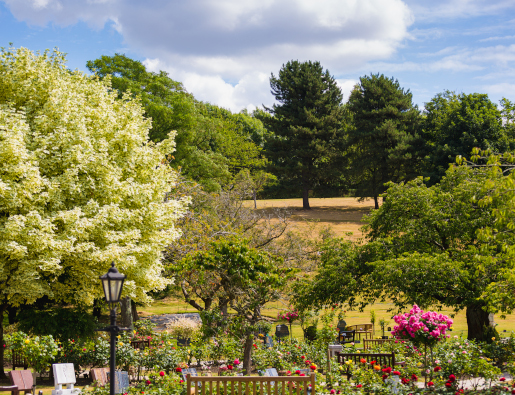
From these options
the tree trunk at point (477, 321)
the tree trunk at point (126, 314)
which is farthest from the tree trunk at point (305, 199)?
the tree trunk at point (477, 321)

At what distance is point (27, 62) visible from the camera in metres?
13.2

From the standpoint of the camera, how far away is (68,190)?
1254 cm

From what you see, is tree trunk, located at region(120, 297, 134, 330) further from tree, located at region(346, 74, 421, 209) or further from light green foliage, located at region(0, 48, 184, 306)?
tree, located at region(346, 74, 421, 209)

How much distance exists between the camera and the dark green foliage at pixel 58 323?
42.3 ft

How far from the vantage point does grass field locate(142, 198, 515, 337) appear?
21.9m

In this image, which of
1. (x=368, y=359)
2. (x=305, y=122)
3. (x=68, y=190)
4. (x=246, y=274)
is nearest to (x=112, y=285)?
(x=246, y=274)

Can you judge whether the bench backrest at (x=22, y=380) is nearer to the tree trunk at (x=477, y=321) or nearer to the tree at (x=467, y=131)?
the tree trunk at (x=477, y=321)

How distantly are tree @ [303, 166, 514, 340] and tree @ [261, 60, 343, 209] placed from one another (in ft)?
99.4

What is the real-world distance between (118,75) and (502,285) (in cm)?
2868

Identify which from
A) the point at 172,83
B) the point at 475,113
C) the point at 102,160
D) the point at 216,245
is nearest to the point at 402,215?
the point at 216,245

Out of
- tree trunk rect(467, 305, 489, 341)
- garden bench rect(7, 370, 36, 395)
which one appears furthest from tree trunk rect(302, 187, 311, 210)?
garden bench rect(7, 370, 36, 395)

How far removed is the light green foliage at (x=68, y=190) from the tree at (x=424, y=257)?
5695mm

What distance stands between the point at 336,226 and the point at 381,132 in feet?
32.3

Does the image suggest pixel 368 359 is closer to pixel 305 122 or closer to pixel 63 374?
pixel 63 374
